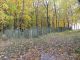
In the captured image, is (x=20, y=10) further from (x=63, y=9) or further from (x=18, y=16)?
(x=63, y=9)

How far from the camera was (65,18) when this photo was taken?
5916cm

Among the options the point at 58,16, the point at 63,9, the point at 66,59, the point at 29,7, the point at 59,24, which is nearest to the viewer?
the point at 66,59

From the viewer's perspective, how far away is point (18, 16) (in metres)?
40.3

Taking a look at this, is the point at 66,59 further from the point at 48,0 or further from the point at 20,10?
the point at 48,0

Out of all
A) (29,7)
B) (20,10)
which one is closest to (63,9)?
(29,7)

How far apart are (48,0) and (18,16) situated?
573 inches

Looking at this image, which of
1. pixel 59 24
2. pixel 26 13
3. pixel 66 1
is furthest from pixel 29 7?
pixel 59 24

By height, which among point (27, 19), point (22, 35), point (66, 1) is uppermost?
point (66, 1)

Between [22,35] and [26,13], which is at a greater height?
[26,13]

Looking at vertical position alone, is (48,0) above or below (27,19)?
above

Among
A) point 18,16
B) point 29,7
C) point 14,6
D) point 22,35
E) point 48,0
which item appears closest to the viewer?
point 22,35

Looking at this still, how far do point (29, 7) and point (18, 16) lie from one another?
16.0ft

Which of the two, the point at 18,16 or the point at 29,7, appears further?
the point at 29,7

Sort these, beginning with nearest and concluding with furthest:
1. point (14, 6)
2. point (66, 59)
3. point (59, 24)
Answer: point (66, 59) < point (14, 6) < point (59, 24)
